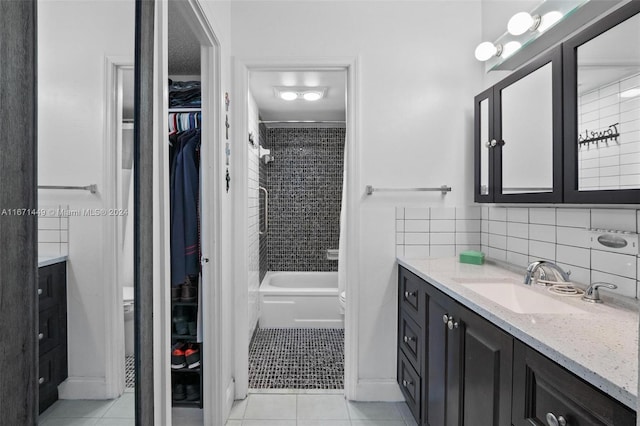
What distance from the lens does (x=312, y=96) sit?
318 cm

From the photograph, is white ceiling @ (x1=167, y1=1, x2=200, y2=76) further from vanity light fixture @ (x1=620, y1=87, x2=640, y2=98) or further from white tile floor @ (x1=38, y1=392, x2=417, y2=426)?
white tile floor @ (x1=38, y1=392, x2=417, y2=426)

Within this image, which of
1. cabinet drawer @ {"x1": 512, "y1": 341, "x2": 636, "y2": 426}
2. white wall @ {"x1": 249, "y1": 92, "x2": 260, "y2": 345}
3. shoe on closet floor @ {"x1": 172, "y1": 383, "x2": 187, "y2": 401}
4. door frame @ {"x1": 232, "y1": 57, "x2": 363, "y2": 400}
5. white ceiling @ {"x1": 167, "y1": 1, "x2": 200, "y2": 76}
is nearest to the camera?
cabinet drawer @ {"x1": 512, "y1": 341, "x2": 636, "y2": 426}

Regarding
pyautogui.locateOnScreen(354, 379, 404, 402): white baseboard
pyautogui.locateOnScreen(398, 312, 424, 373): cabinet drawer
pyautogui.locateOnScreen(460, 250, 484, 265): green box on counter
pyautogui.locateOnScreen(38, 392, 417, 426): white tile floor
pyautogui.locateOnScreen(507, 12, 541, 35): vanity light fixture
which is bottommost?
pyautogui.locateOnScreen(38, 392, 417, 426): white tile floor

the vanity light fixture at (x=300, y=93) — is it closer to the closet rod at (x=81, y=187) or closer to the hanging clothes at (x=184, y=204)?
the hanging clothes at (x=184, y=204)

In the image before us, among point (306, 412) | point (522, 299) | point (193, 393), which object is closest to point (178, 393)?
point (193, 393)

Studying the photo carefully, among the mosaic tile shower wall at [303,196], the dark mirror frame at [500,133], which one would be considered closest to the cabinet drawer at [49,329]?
the dark mirror frame at [500,133]

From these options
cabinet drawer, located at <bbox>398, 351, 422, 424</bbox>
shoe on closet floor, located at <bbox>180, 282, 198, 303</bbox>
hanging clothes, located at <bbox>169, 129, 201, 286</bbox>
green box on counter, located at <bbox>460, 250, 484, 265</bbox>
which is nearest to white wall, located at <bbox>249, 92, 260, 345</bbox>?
shoe on closet floor, located at <bbox>180, 282, 198, 303</bbox>

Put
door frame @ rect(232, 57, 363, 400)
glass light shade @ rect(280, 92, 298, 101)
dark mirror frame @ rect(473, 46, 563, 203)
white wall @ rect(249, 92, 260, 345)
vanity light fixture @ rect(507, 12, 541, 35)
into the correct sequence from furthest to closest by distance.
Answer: glass light shade @ rect(280, 92, 298, 101) < white wall @ rect(249, 92, 260, 345) < door frame @ rect(232, 57, 363, 400) < vanity light fixture @ rect(507, 12, 541, 35) < dark mirror frame @ rect(473, 46, 563, 203)

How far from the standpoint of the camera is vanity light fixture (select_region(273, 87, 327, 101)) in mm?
2969

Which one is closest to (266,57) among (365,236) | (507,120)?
(365,236)

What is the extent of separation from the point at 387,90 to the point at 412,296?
4.06 feet

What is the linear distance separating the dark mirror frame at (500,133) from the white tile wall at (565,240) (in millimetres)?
142

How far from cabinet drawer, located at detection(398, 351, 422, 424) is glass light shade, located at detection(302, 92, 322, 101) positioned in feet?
7.60

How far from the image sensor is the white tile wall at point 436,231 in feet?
6.79
